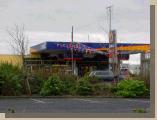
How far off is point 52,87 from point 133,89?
3358 millimetres

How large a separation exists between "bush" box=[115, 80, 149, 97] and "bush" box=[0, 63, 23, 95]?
420 cm

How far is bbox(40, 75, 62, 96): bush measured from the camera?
18858 mm

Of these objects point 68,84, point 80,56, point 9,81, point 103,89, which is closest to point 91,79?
point 103,89

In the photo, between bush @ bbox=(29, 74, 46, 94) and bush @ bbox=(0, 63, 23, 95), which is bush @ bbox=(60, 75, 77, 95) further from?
bush @ bbox=(0, 63, 23, 95)

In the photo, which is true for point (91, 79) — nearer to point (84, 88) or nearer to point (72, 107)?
point (84, 88)

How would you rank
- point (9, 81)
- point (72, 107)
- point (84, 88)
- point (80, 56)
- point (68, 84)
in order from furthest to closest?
point (80, 56), point (68, 84), point (84, 88), point (9, 81), point (72, 107)

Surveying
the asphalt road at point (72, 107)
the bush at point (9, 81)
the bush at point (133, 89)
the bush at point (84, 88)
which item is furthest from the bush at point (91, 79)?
the asphalt road at point (72, 107)

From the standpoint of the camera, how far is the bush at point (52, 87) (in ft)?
61.9

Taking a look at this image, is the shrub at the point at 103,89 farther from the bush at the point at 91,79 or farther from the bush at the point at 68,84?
the bush at the point at 68,84

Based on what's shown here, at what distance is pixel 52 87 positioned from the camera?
18.9 m

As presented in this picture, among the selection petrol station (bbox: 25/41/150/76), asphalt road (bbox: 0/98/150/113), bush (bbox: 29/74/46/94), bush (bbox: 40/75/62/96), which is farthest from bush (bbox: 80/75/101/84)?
petrol station (bbox: 25/41/150/76)

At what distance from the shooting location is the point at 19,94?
62.2 feet

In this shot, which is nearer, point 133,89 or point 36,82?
point 133,89

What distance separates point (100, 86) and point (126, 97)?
1718mm
